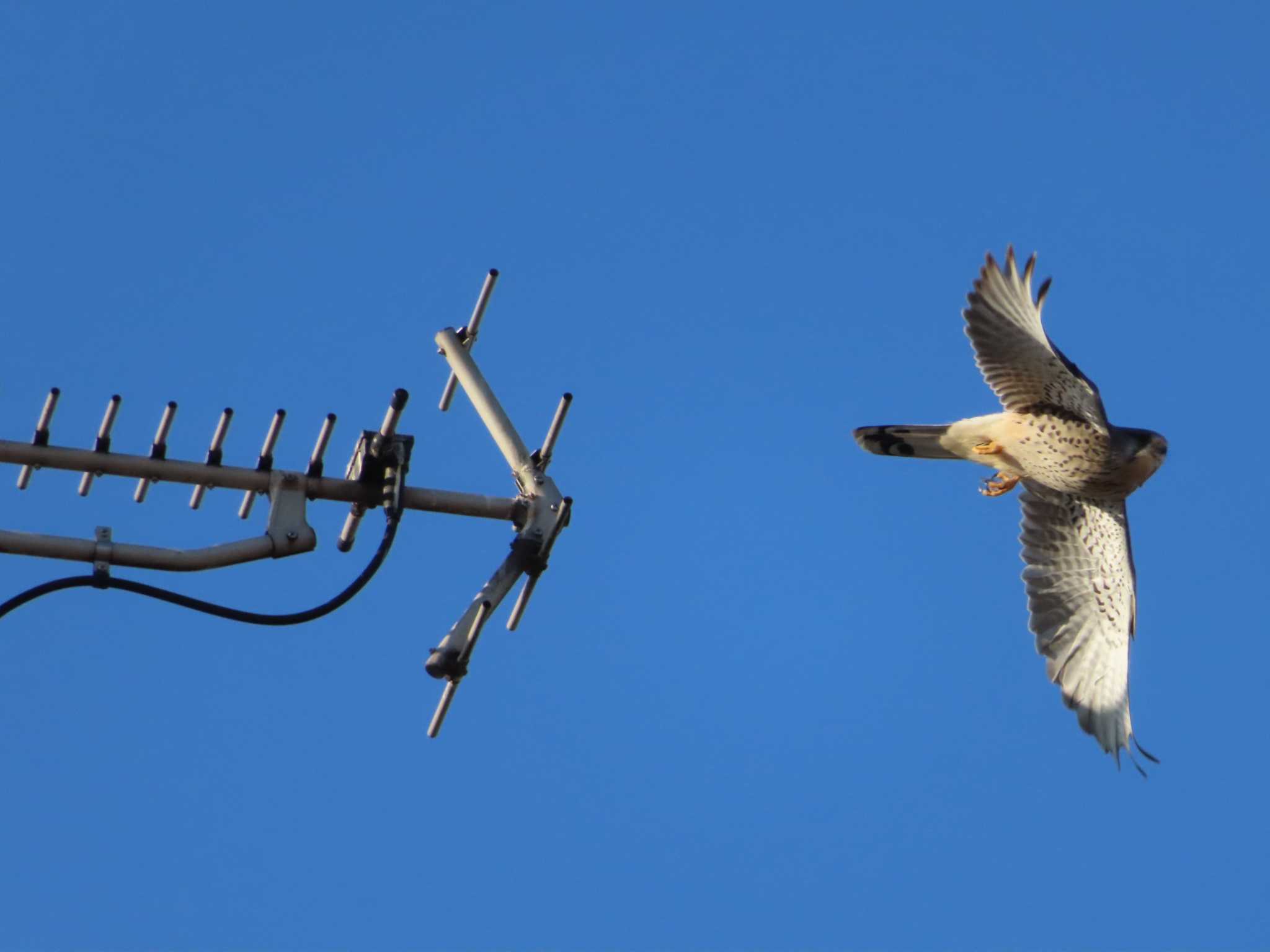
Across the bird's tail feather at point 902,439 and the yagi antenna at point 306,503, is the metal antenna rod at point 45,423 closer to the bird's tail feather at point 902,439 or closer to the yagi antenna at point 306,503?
the yagi antenna at point 306,503

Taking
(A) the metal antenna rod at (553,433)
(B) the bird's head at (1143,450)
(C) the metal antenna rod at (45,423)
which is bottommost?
(C) the metal antenna rod at (45,423)

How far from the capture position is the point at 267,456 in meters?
4.57

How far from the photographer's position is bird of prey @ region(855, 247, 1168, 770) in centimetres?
788

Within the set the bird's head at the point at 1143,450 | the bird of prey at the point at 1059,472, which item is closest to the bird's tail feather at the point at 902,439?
the bird of prey at the point at 1059,472

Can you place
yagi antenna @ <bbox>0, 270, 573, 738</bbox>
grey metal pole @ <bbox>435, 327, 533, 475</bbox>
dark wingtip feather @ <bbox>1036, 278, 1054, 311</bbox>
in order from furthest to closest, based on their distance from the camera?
dark wingtip feather @ <bbox>1036, 278, 1054, 311</bbox> → grey metal pole @ <bbox>435, 327, 533, 475</bbox> → yagi antenna @ <bbox>0, 270, 573, 738</bbox>

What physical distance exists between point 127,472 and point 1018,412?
4879 millimetres

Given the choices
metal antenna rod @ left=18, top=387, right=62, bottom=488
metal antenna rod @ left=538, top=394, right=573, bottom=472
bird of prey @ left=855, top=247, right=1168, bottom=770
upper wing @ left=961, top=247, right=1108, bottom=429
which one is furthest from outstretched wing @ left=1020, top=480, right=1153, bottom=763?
metal antenna rod @ left=18, top=387, right=62, bottom=488

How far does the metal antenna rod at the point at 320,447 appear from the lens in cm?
456

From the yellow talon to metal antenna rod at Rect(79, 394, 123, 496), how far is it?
514 cm

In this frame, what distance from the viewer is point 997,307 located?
7.91 m

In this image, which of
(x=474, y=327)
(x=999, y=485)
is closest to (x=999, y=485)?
(x=999, y=485)

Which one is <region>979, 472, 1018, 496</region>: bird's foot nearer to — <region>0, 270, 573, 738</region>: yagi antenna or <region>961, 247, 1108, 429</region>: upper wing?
<region>961, 247, 1108, 429</region>: upper wing

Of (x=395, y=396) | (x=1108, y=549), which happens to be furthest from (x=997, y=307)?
(x=395, y=396)

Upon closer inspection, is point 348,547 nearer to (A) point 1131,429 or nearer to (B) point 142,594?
(B) point 142,594
